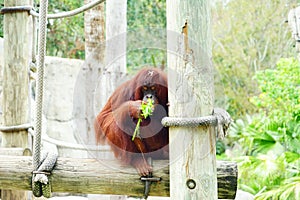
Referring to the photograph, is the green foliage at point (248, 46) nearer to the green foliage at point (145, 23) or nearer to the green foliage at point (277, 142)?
the green foliage at point (145, 23)

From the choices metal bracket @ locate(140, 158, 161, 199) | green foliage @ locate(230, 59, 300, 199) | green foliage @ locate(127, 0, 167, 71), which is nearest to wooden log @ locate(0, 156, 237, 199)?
metal bracket @ locate(140, 158, 161, 199)

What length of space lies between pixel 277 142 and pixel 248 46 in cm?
469

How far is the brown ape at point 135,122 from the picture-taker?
6.59 ft

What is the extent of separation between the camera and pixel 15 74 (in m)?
2.84

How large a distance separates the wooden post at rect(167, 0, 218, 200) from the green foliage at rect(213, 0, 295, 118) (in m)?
9.16

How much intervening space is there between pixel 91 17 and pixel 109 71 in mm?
845

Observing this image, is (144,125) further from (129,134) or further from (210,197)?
(210,197)

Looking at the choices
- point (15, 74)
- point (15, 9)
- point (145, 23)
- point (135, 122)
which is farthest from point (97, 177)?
point (145, 23)

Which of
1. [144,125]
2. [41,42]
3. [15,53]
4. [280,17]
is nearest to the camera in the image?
[41,42]

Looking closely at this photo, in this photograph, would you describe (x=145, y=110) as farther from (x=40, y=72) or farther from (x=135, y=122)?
(x=40, y=72)

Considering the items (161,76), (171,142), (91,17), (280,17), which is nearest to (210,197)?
(171,142)

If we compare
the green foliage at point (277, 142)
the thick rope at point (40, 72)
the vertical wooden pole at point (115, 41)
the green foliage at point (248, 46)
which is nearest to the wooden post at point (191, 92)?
the thick rope at point (40, 72)

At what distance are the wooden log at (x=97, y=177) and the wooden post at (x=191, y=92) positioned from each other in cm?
26

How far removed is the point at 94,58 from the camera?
4.44 metres
